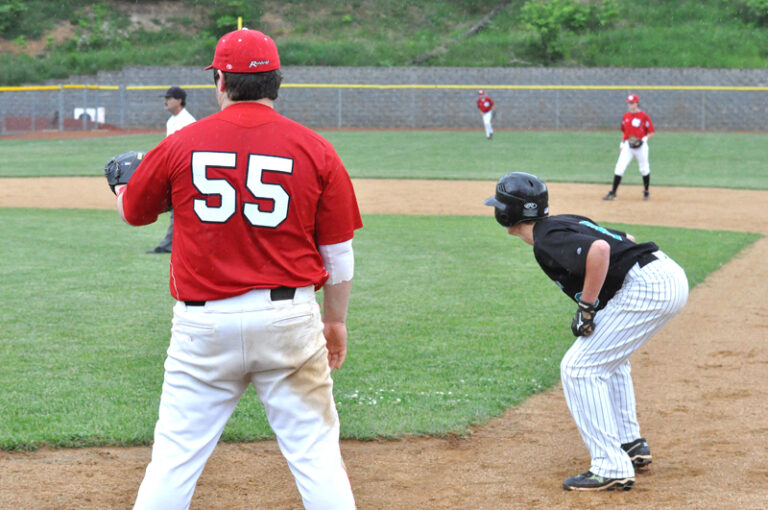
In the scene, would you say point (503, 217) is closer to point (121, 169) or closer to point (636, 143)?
point (121, 169)

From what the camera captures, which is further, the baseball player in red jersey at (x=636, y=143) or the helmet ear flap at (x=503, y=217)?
the baseball player in red jersey at (x=636, y=143)

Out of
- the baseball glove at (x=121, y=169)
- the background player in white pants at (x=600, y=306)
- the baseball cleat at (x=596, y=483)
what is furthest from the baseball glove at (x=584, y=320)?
the baseball glove at (x=121, y=169)

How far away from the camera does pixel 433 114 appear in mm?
40969

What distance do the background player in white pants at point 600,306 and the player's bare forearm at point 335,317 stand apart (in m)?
1.17

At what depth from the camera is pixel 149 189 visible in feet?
10.0

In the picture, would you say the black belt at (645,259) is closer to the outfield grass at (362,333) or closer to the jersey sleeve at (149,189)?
the outfield grass at (362,333)

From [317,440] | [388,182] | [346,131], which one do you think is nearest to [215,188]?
[317,440]

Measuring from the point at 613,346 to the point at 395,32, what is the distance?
45197mm

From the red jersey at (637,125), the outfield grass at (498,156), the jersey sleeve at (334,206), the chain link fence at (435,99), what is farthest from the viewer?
the chain link fence at (435,99)

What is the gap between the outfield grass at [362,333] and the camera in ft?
17.7

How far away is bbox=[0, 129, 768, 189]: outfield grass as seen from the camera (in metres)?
21.0

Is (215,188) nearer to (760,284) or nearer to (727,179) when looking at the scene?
(760,284)

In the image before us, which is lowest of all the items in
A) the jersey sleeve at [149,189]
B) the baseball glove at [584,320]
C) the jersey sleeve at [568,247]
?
the baseball glove at [584,320]

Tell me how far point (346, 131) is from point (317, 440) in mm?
36051
